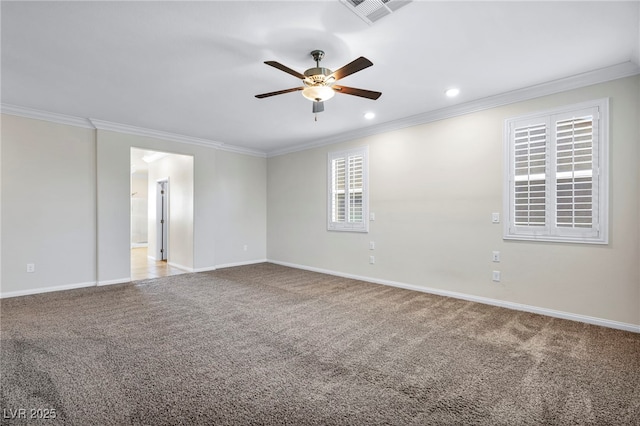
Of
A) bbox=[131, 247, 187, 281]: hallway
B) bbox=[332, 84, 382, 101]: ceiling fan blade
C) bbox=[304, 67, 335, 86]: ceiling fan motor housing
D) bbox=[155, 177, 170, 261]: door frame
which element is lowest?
bbox=[131, 247, 187, 281]: hallway

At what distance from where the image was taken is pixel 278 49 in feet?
9.17

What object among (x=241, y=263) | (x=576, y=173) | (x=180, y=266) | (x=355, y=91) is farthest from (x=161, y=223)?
(x=576, y=173)

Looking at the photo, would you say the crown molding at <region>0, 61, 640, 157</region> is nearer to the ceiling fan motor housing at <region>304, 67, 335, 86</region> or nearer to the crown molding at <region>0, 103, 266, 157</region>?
the crown molding at <region>0, 103, 266, 157</region>

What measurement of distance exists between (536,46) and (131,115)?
516cm

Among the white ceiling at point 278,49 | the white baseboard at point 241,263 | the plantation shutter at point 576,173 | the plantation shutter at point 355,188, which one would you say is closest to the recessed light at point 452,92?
the white ceiling at point 278,49

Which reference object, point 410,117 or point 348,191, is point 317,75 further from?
point 348,191

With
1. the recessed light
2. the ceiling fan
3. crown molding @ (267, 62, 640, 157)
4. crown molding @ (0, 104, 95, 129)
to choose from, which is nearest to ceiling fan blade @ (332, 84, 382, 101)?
the ceiling fan

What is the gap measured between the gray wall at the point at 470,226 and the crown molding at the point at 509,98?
0.07m

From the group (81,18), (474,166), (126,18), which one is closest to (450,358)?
(474,166)

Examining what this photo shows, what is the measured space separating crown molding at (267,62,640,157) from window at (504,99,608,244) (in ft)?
0.79

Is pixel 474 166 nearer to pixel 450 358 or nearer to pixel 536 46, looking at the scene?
pixel 536 46

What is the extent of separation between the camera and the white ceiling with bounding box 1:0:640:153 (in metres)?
2.29

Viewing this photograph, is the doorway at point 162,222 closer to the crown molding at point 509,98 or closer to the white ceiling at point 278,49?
the white ceiling at point 278,49

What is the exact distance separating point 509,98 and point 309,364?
3849mm
